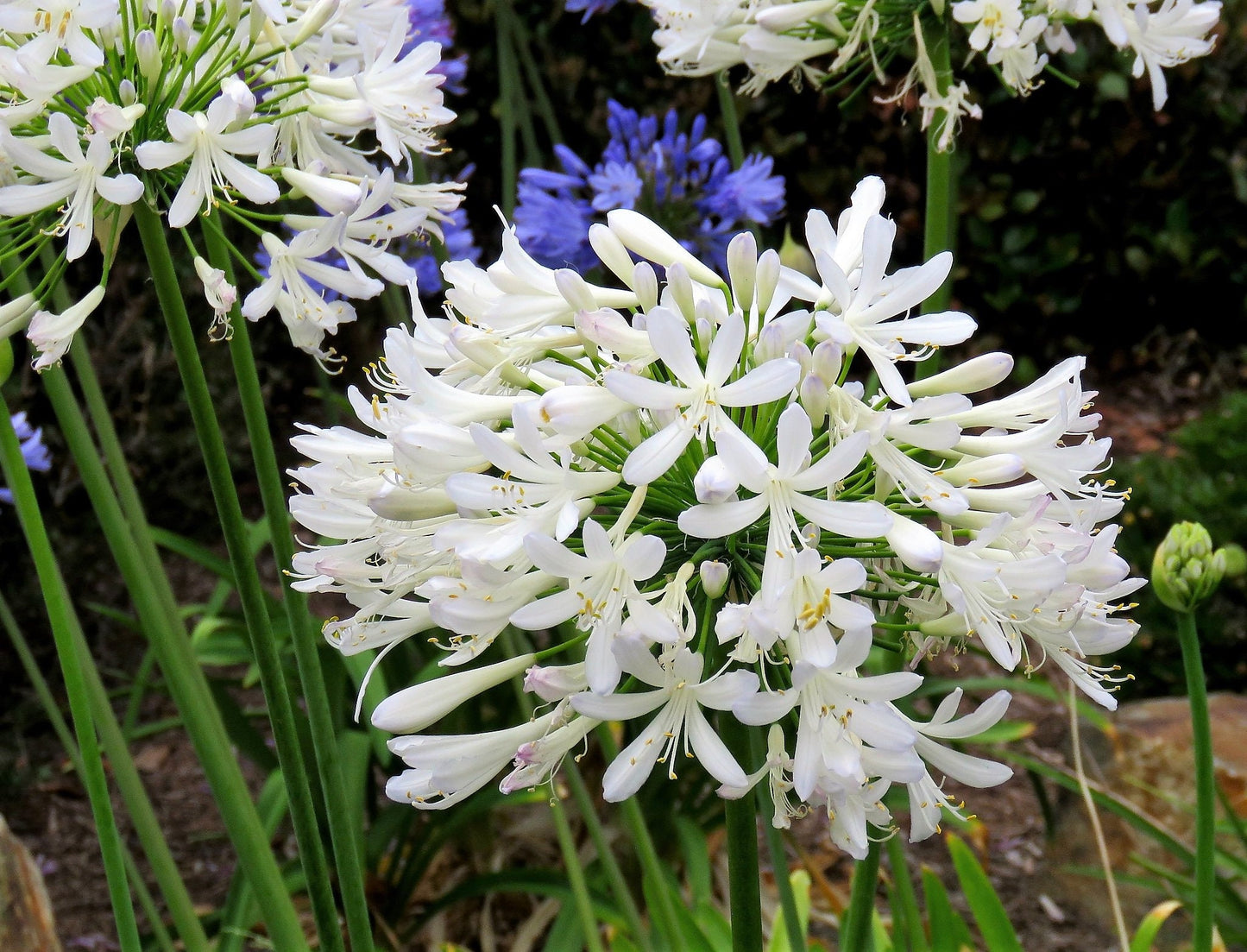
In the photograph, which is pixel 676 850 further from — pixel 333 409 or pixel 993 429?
pixel 993 429

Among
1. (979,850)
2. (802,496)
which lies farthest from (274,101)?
(979,850)

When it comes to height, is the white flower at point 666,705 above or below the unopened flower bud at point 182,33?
below

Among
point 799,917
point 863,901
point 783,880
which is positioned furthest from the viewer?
point 799,917

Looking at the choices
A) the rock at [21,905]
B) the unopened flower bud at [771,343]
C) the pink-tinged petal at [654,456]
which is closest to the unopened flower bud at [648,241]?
the unopened flower bud at [771,343]

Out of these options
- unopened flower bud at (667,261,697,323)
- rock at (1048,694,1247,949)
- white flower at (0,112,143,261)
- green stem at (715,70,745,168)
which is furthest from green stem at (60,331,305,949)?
rock at (1048,694,1247,949)

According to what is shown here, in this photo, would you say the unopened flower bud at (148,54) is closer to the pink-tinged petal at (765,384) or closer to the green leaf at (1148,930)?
the pink-tinged petal at (765,384)

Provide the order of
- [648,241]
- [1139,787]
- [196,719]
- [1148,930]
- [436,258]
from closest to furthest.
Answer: [648,241]
[196,719]
[1148,930]
[436,258]
[1139,787]

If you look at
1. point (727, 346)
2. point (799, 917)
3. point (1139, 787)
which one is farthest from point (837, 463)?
point (1139, 787)

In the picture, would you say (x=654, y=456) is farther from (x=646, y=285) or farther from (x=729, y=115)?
(x=729, y=115)
